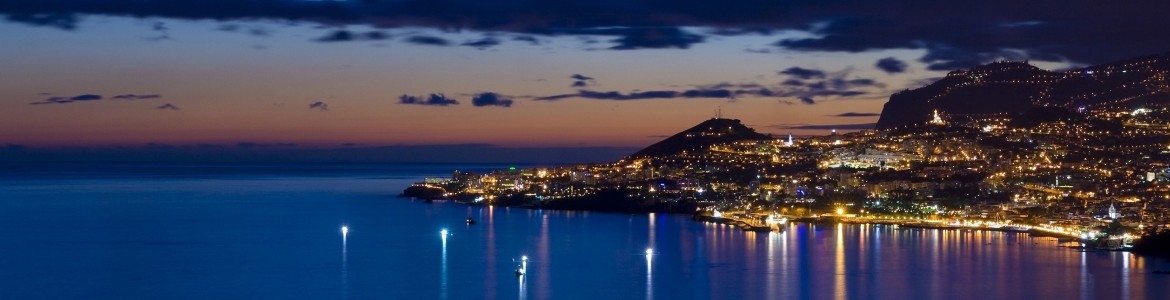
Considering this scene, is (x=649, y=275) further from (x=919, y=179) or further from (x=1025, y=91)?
(x=1025, y=91)

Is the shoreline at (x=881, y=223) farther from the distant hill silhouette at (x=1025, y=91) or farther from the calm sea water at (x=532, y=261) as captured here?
the distant hill silhouette at (x=1025, y=91)

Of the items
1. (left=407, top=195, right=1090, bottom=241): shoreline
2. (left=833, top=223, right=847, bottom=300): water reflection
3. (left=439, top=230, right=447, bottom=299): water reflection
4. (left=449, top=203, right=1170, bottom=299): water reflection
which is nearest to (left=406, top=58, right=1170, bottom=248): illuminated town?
(left=407, top=195, right=1090, bottom=241): shoreline

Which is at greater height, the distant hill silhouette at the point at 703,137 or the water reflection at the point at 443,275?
the distant hill silhouette at the point at 703,137

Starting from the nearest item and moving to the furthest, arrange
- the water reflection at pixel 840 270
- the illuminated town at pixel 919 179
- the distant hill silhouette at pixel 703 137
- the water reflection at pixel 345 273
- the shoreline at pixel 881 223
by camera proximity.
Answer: the water reflection at pixel 840 270, the water reflection at pixel 345 273, the shoreline at pixel 881 223, the illuminated town at pixel 919 179, the distant hill silhouette at pixel 703 137

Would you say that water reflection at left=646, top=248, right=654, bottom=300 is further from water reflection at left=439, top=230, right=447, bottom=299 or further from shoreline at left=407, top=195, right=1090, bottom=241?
shoreline at left=407, top=195, right=1090, bottom=241

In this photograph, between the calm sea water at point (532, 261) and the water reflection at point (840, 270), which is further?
the calm sea water at point (532, 261)

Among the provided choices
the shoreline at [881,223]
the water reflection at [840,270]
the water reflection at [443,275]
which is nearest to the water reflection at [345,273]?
the water reflection at [443,275]
